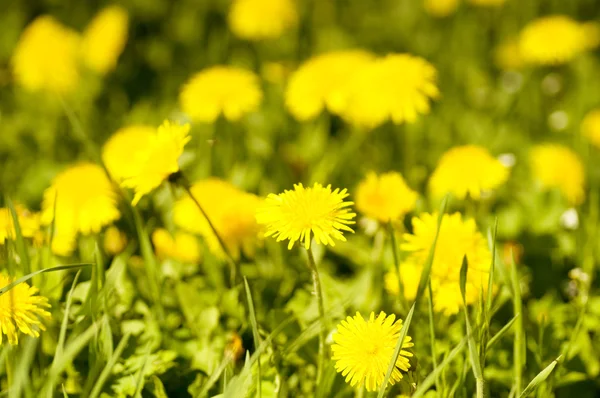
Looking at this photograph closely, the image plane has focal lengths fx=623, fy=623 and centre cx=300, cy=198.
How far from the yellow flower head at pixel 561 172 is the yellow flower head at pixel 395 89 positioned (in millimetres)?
433

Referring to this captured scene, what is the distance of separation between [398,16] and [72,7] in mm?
1766

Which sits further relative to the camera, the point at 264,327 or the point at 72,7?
the point at 72,7

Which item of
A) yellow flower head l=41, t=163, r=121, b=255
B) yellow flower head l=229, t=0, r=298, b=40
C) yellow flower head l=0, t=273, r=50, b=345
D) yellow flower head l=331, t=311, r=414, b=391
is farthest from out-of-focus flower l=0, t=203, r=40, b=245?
yellow flower head l=229, t=0, r=298, b=40

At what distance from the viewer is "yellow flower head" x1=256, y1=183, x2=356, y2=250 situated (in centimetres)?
106

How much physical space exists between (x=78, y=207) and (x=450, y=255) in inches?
36.3

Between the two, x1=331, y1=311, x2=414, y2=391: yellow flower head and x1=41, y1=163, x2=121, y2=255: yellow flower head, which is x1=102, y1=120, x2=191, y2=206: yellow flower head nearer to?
x1=41, y1=163, x2=121, y2=255: yellow flower head

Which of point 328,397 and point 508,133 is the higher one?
point 508,133

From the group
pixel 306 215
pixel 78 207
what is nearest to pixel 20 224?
pixel 78 207

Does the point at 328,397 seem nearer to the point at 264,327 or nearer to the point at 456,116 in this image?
the point at 264,327

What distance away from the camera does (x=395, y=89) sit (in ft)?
5.70

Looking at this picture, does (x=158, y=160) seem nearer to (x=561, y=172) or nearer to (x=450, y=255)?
(x=450, y=255)

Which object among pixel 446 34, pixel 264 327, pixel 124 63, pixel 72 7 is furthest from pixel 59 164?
pixel 446 34

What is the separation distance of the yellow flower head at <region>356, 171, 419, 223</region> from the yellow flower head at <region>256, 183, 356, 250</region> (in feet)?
1.15

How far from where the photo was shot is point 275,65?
2422mm
